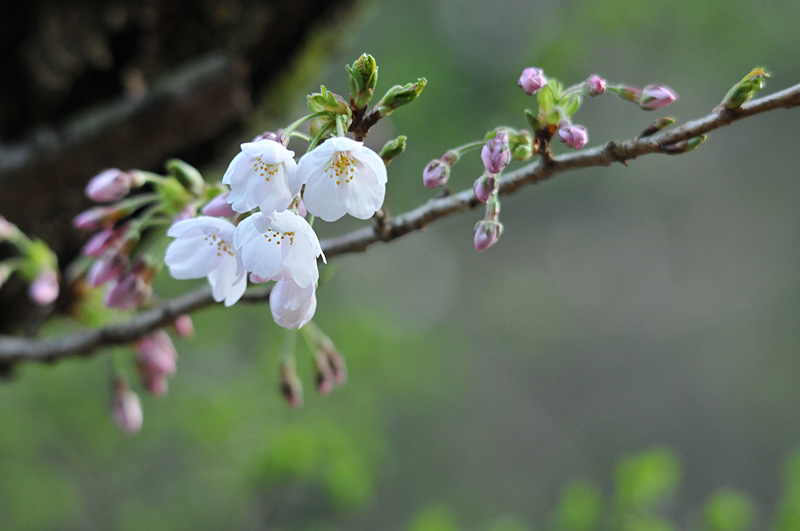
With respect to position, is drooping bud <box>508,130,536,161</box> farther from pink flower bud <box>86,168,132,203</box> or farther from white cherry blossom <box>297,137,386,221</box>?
pink flower bud <box>86,168,132,203</box>

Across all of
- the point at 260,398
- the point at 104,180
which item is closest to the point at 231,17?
the point at 104,180

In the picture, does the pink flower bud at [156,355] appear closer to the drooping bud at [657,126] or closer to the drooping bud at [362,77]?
the drooping bud at [362,77]

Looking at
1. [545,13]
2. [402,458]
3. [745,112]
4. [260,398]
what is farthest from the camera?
[402,458]

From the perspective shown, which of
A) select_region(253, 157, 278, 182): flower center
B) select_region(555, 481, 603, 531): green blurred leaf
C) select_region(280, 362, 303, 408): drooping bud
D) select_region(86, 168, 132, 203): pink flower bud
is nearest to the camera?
select_region(253, 157, 278, 182): flower center

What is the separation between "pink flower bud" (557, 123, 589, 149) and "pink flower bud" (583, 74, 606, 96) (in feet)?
0.15

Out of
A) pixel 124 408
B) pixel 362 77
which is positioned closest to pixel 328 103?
pixel 362 77

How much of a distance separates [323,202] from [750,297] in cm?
727

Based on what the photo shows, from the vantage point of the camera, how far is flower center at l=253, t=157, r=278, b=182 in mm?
430

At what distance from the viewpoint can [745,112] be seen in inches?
17.5

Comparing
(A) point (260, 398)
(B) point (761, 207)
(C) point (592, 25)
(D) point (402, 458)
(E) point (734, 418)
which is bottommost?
(E) point (734, 418)

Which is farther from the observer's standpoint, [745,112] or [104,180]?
[104,180]

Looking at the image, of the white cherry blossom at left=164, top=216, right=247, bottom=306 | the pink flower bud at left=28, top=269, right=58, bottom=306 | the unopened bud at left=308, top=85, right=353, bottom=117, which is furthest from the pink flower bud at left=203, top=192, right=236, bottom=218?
the pink flower bud at left=28, top=269, right=58, bottom=306

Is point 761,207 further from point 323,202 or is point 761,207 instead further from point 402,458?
point 323,202

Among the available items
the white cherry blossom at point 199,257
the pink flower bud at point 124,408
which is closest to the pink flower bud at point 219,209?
the white cherry blossom at point 199,257
